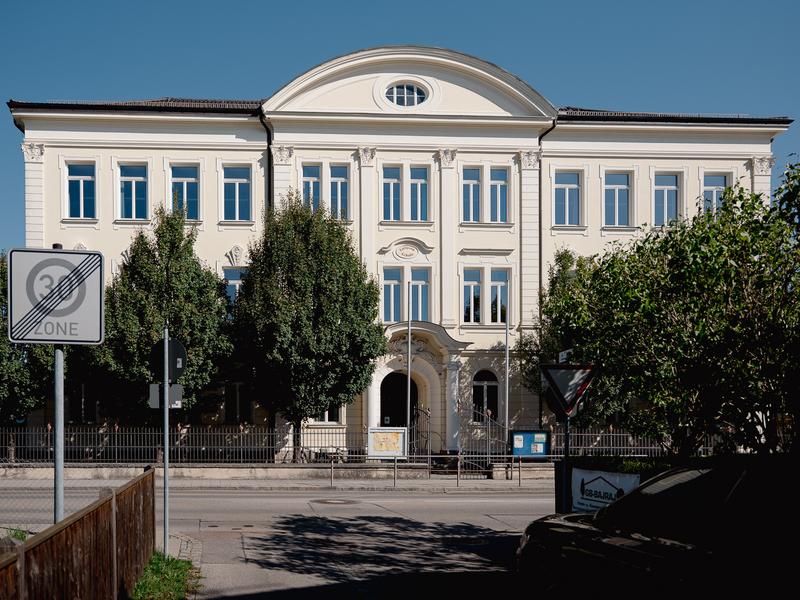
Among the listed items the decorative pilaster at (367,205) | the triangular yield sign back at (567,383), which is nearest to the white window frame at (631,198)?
the decorative pilaster at (367,205)

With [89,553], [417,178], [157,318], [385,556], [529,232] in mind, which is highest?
[417,178]

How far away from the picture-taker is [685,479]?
5.78m

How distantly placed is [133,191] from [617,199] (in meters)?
19.8

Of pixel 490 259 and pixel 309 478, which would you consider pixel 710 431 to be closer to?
pixel 309 478

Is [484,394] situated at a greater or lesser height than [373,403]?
greater

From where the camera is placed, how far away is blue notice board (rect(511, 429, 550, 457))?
82.1 feet

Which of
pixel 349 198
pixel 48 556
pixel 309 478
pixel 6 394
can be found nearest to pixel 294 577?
pixel 48 556

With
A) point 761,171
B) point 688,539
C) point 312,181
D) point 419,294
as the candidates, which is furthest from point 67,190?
point 688,539

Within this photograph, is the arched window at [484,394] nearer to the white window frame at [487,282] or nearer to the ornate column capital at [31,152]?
the white window frame at [487,282]

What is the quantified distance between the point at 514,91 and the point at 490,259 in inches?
268

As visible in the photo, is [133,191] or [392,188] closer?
[133,191]

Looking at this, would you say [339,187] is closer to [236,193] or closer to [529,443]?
[236,193]

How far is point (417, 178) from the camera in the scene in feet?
101

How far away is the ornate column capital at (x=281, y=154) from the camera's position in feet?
97.1
